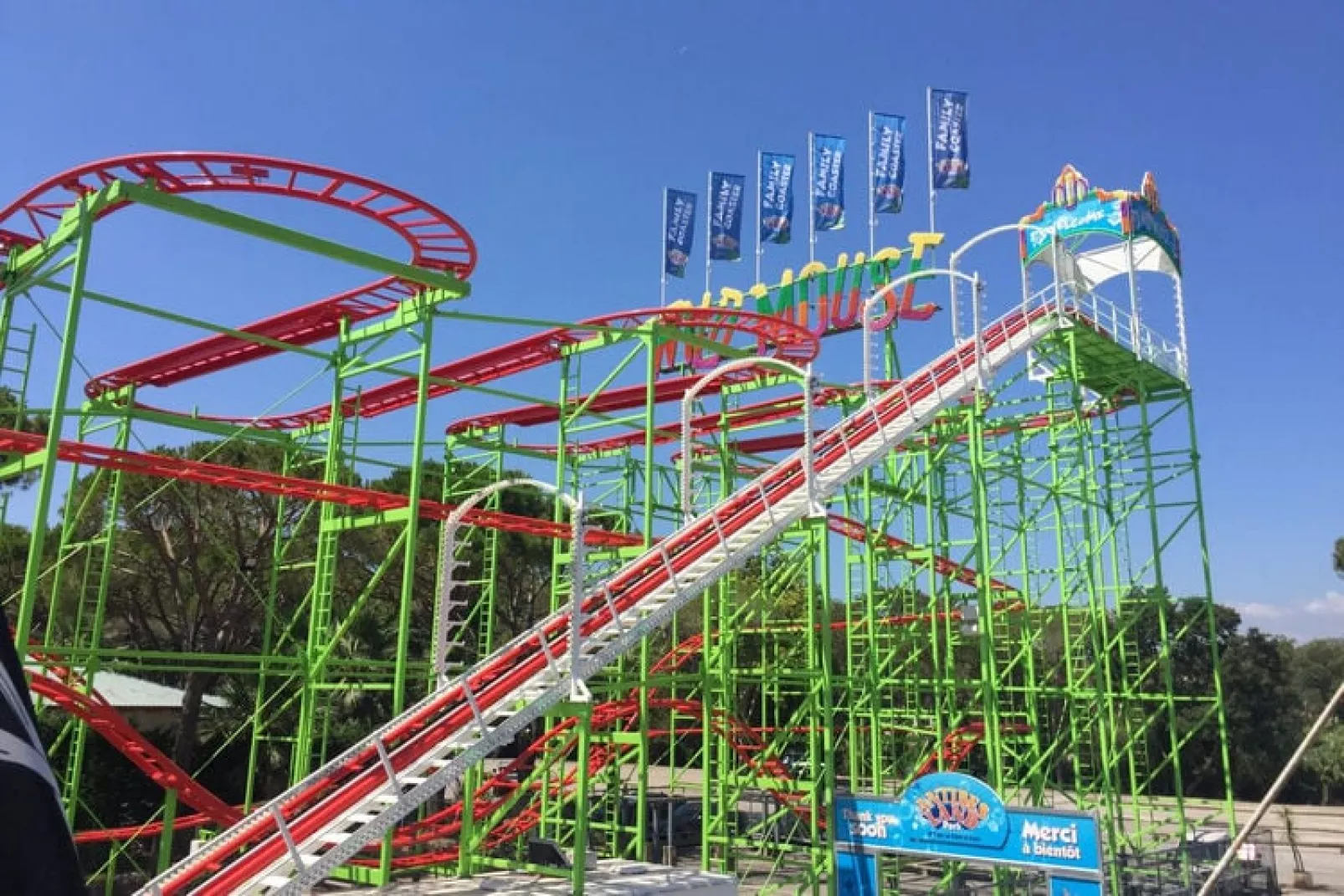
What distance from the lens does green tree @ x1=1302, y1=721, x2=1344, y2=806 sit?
38156mm

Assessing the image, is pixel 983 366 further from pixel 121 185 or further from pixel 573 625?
pixel 121 185

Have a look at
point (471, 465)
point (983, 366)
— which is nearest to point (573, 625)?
point (983, 366)

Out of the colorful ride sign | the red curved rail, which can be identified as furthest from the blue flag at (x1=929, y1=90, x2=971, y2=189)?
the red curved rail

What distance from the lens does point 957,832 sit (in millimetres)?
12617

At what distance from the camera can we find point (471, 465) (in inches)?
1423

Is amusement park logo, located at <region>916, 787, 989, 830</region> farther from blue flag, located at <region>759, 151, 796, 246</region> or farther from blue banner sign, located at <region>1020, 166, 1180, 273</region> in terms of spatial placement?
blue flag, located at <region>759, 151, 796, 246</region>

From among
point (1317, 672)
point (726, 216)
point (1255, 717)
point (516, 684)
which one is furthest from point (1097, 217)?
point (1317, 672)

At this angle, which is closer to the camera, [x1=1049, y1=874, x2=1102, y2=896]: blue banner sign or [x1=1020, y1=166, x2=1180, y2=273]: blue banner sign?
[x1=1049, y1=874, x2=1102, y2=896]: blue banner sign

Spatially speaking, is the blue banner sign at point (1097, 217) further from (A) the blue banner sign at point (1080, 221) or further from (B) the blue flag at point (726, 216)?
(B) the blue flag at point (726, 216)

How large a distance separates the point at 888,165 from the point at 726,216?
6.33 metres

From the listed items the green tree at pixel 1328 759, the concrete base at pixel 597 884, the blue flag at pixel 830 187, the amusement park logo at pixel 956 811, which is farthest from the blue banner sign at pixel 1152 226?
the green tree at pixel 1328 759

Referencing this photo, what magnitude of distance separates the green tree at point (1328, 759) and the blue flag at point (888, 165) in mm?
24660

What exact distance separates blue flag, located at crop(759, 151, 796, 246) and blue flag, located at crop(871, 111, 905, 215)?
3.93m

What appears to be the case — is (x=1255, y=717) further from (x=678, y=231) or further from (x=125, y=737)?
(x=125, y=737)
